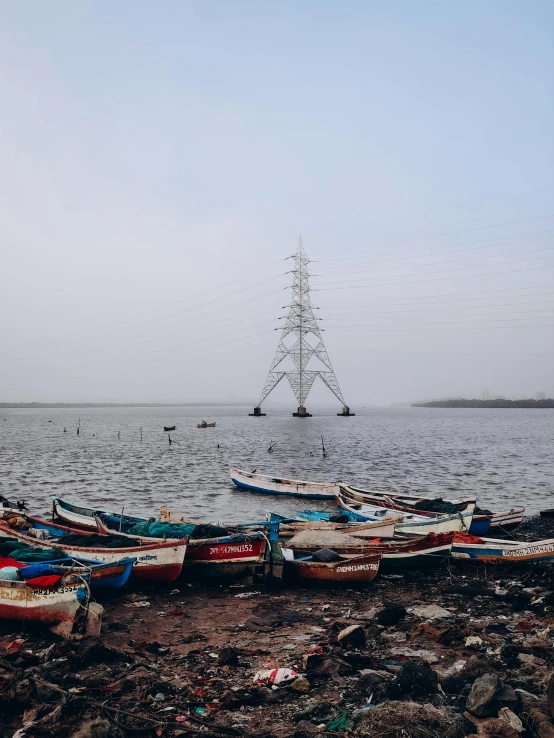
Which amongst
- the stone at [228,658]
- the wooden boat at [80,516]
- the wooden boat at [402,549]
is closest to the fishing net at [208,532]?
the wooden boat at [402,549]

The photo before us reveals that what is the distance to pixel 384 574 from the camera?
15.3m

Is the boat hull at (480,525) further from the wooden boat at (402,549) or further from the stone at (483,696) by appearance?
the stone at (483,696)

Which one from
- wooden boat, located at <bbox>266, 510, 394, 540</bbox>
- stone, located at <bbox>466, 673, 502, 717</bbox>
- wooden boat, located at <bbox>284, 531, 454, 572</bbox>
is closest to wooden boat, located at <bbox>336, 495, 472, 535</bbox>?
wooden boat, located at <bbox>266, 510, 394, 540</bbox>

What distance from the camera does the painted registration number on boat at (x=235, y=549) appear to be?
14.2m

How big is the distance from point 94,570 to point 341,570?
614 cm

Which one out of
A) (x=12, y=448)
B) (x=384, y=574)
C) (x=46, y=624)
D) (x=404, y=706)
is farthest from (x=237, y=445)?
(x=404, y=706)

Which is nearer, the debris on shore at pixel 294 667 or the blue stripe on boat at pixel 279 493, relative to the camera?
the debris on shore at pixel 294 667

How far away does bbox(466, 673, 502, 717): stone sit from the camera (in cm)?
725

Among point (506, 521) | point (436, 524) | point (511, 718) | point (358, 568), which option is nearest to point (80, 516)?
point (358, 568)

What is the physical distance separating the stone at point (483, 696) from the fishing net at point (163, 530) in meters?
9.44

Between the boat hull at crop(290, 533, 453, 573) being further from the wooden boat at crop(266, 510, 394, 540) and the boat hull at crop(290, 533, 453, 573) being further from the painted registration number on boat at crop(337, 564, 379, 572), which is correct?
the wooden boat at crop(266, 510, 394, 540)

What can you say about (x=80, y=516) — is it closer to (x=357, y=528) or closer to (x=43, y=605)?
(x=43, y=605)

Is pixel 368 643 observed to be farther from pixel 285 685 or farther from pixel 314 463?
pixel 314 463

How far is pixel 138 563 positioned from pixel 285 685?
248 inches
